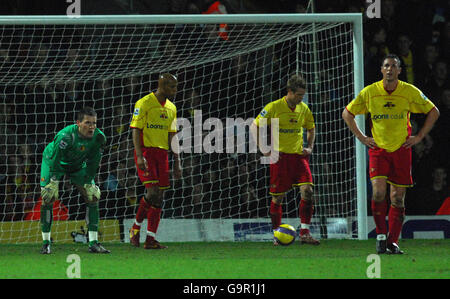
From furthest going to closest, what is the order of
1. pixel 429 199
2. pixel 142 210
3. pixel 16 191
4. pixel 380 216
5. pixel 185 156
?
pixel 185 156
pixel 429 199
pixel 16 191
pixel 142 210
pixel 380 216

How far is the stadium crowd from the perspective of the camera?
9031mm

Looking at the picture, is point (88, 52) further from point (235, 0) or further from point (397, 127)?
point (397, 127)

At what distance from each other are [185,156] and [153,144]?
1.96 meters

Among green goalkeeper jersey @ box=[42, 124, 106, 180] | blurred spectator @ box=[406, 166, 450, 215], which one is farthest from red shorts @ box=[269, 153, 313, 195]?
green goalkeeper jersey @ box=[42, 124, 106, 180]

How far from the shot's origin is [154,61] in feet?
31.1

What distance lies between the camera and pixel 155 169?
750 cm

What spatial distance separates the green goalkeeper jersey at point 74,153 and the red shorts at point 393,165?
241 centimetres

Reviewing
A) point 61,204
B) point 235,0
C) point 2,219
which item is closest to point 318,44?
point 235,0

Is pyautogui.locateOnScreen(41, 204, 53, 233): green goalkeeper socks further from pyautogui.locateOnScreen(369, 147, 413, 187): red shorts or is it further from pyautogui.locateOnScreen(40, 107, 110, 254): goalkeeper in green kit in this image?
pyautogui.locateOnScreen(369, 147, 413, 187): red shorts

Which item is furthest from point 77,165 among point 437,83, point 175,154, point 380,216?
point 437,83

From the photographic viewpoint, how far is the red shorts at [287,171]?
26.1ft

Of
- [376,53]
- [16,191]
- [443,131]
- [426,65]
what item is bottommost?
[16,191]

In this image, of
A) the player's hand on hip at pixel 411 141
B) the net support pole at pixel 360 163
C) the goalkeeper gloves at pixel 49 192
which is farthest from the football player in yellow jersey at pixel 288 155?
the goalkeeper gloves at pixel 49 192

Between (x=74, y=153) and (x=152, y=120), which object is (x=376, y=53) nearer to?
(x=152, y=120)
